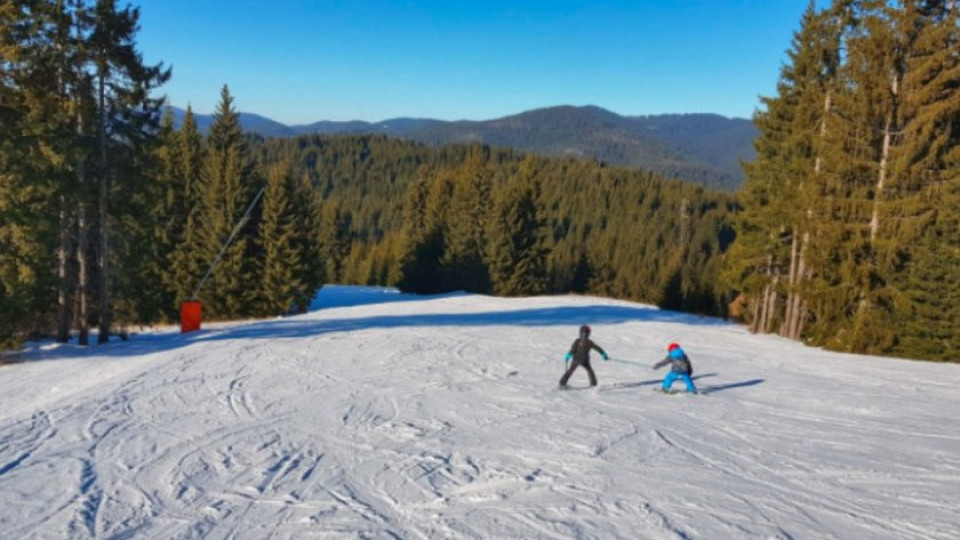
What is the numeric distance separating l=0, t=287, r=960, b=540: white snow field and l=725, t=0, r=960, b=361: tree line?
2510mm

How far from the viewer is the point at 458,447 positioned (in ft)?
31.7

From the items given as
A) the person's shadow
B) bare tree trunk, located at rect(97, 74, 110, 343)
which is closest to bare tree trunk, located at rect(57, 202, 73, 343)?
bare tree trunk, located at rect(97, 74, 110, 343)

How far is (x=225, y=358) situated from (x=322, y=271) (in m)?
22.3

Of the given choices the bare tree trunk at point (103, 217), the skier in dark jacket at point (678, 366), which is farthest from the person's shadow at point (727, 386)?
the bare tree trunk at point (103, 217)

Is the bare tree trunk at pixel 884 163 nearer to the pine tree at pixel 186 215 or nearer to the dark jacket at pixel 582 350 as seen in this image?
the dark jacket at pixel 582 350

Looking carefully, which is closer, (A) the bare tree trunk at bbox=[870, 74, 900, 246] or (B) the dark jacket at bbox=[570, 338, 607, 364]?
(B) the dark jacket at bbox=[570, 338, 607, 364]

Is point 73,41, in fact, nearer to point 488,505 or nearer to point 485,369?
point 485,369

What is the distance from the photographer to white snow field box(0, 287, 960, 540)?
6992 mm

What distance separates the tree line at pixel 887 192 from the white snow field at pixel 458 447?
8.24 ft

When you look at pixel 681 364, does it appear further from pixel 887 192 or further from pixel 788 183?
pixel 788 183

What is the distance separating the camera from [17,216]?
16094 millimetres

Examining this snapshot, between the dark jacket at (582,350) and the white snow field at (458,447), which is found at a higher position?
the dark jacket at (582,350)

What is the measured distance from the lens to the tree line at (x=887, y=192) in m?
19.7

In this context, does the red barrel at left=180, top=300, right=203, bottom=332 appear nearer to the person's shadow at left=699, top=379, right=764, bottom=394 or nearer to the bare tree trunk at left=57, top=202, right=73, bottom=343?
the bare tree trunk at left=57, top=202, right=73, bottom=343
